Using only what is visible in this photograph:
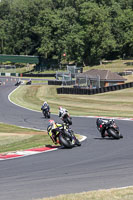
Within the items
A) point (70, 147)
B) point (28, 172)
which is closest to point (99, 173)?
point (28, 172)

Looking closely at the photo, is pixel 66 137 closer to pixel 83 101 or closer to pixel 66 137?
pixel 66 137

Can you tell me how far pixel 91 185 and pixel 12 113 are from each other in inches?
1088

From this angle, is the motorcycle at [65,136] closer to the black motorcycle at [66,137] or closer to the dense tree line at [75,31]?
the black motorcycle at [66,137]

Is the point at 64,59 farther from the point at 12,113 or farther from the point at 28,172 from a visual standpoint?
the point at 28,172

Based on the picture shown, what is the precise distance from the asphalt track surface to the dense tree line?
275 feet

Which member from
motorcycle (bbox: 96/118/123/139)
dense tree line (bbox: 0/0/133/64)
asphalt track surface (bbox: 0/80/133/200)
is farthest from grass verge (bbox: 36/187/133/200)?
dense tree line (bbox: 0/0/133/64)

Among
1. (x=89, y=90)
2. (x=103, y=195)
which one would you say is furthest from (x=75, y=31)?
(x=103, y=195)

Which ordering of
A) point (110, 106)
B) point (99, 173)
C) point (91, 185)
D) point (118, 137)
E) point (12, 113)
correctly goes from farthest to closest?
1. point (110, 106)
2. point (12, 113)
3. point (118, 137)
4. point (99, 173)
5. point (91, 185)

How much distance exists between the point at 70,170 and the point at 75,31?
314 feet

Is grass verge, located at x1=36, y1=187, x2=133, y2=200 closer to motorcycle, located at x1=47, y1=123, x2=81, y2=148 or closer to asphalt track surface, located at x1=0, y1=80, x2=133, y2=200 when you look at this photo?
asphalt track surface, located at x1=0, y1=80, x2=133, y2=200

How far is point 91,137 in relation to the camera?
2084 cm

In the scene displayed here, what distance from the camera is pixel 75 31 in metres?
106

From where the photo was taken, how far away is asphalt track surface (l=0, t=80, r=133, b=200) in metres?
10.5

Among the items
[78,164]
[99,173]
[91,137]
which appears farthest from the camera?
[91,137]
